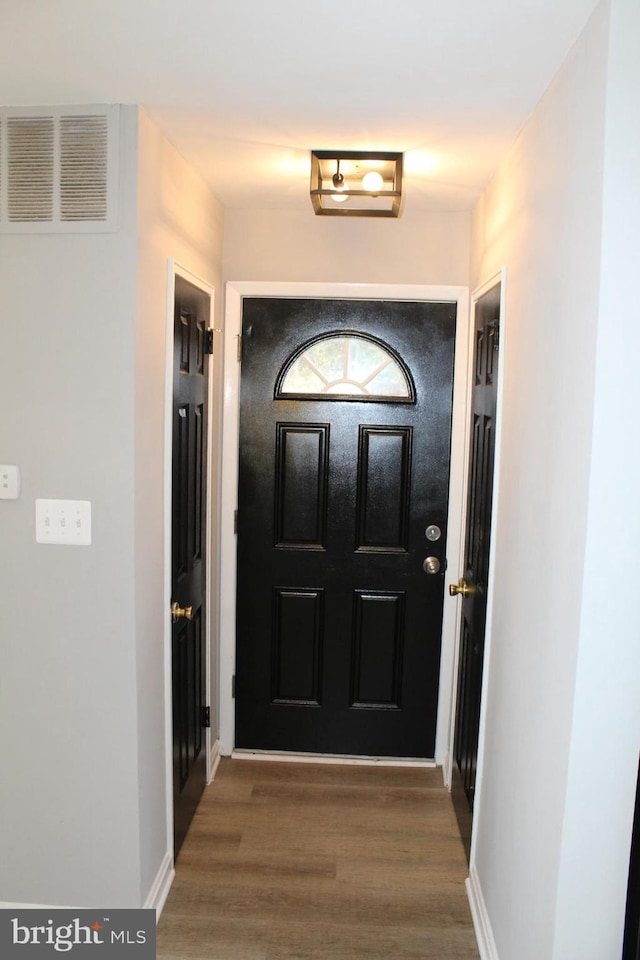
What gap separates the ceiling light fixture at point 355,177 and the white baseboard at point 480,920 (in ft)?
7.27

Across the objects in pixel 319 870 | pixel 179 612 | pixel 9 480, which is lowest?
pixel 319 870

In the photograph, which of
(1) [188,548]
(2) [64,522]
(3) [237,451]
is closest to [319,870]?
(1) [188,548]

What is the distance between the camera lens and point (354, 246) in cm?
323

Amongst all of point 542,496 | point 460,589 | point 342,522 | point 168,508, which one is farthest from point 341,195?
point 460,589

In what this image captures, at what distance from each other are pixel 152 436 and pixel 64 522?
1.19 ft

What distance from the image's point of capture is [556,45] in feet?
5.42

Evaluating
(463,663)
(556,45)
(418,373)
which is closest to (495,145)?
(556,45)

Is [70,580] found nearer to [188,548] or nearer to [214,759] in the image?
[188,548]

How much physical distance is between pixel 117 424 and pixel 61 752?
0.99 meters

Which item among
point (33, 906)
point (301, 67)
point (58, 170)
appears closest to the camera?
point (301, 67)

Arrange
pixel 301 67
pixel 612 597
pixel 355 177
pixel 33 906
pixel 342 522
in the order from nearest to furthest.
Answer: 1. pixel 612 597
2. pixel 301 67
3. pixel 33 906
4. pixel 355 177
5. pixel 342 522

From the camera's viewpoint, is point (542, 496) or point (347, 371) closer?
point (542, 496)

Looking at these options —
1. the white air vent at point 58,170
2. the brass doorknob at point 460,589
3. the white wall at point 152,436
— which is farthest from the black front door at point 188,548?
the brass doorknob at point 460,589

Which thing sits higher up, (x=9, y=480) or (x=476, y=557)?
(x=9, y=480)
